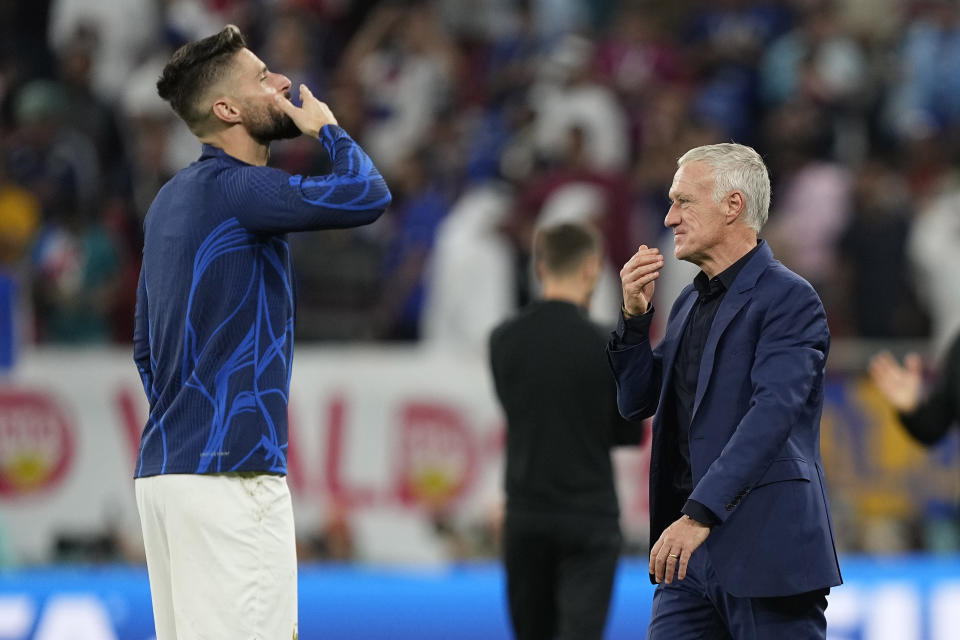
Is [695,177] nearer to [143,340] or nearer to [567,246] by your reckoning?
[143,340]

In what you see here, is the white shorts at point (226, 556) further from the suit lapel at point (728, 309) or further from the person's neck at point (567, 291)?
the person's neck at point (567, 291)

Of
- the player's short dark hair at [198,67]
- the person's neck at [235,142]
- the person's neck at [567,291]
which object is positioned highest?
the player's short dark hair at [198,67]

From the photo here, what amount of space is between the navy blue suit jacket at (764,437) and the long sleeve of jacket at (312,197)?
111 cm

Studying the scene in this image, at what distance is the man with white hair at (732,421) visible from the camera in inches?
173

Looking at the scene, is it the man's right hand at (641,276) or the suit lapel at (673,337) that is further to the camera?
the suit lapel at (673,337)

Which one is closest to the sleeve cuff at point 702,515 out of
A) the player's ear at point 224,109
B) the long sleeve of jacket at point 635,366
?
the long sleeve of jacket at point 635,366

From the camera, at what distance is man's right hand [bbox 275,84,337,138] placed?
4.77m

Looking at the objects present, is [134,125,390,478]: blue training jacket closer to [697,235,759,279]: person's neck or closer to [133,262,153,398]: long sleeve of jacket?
[133,262,153,398]: long sleeve of jacket

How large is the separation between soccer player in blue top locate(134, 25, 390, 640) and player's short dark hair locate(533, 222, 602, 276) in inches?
77.2

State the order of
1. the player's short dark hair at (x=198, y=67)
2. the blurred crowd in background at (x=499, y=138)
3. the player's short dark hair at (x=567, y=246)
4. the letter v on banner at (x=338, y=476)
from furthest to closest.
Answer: the blurred crowd in background at (x=499, y=138)
the letter v on banner at (x=338, y=476)
the player's short dark hair at (x=567, y=246)
the player's short dark hair at (x=198, y=67)

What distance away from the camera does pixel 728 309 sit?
4617 mm

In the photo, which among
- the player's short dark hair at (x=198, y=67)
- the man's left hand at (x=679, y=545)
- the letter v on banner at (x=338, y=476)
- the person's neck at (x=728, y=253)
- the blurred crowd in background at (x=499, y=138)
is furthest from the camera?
the blurred crowd in background at (x=499, y=138)

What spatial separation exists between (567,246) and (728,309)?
203 centimetres

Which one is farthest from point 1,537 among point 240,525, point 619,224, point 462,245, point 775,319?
point 775,319
